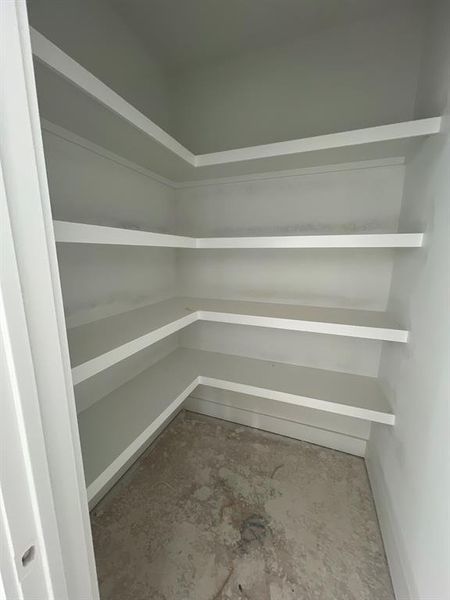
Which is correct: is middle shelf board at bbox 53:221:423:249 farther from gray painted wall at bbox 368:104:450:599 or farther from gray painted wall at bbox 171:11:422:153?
gray painted wall at bbox 171:11:422:153

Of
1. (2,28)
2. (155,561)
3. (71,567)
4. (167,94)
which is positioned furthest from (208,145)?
(155,561)

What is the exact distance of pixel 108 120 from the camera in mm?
972

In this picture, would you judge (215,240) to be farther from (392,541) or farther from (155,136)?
(392,541)

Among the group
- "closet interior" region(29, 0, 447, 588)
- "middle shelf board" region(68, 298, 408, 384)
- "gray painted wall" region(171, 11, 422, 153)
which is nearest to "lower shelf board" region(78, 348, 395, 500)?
"closet interior" region(29, 0, 447, 588)

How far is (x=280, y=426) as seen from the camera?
6.17 ft

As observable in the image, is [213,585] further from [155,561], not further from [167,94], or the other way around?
[167,94]

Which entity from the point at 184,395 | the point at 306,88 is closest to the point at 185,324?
the point at 184,395

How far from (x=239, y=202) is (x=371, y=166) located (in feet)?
2.49

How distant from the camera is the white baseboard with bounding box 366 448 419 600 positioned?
3.14 ft

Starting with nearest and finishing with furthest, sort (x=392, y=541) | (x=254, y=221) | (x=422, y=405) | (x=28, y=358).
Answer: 1. (x=28, y=358)
2. (x=422, y=405)
3. (x=392, y=541)
4. (x=254, y=221)

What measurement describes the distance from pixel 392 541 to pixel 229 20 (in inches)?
102

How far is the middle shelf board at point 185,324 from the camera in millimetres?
976

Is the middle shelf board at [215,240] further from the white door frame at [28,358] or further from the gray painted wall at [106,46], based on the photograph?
the gray painted wall at [106,46]

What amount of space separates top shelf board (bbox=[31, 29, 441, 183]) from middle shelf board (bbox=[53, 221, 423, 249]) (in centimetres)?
38
